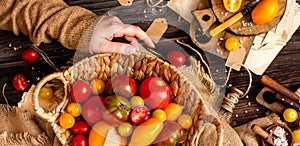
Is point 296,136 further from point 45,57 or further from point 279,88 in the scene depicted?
point 45,57

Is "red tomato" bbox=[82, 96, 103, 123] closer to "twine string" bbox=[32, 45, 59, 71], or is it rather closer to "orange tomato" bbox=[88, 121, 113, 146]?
"orange tomato" bbox=[88, 121, 113, 146]

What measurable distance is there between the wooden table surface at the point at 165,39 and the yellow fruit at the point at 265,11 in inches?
4.5

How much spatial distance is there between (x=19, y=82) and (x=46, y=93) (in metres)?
0.09

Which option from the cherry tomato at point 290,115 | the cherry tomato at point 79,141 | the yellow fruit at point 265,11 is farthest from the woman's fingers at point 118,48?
the cherry tomato at point 290,115

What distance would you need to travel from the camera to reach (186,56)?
1618 millimetres

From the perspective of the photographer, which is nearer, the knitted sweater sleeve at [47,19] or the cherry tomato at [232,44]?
the knitted sweater sleeve at [47,19]

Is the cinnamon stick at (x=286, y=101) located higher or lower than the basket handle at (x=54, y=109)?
lower

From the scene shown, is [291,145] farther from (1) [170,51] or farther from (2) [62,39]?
(2) [62,39]

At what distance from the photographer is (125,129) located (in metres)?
1.46

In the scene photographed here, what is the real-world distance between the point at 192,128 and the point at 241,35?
299 millimetres

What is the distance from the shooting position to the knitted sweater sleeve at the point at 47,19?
4.93 feet

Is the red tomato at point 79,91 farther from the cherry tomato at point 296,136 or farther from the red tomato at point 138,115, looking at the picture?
the cherry tomato at point 296,136

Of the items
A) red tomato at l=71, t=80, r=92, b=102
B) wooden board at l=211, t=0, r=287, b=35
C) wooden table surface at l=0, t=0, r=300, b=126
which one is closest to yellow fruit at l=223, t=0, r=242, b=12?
wooden board at l=211, t=0, r=287, b=35

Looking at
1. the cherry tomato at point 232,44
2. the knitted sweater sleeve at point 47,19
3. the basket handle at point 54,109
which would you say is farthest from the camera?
the cherry tomato at point 232,44
